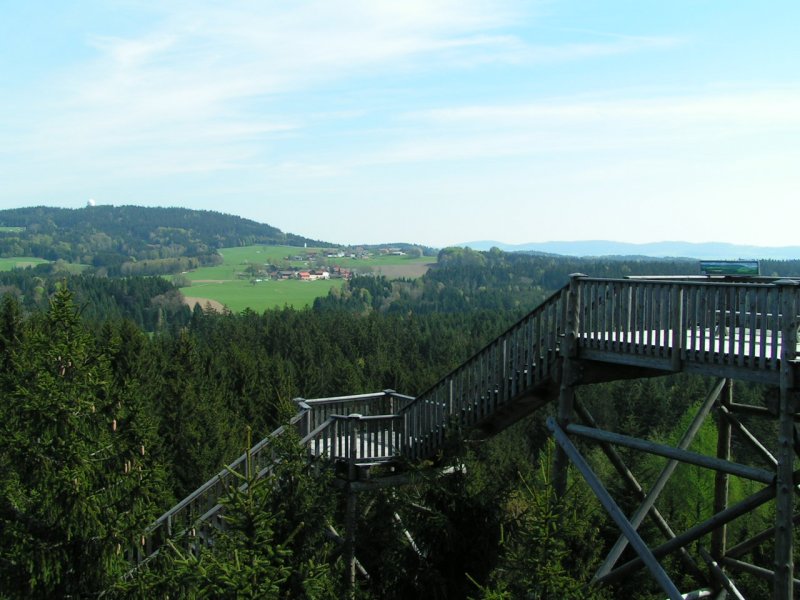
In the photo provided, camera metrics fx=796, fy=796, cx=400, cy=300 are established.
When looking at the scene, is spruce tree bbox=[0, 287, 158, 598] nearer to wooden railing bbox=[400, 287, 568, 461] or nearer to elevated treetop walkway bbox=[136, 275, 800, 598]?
elevated treetop walkway bbox=[136, 275, 800, 598]

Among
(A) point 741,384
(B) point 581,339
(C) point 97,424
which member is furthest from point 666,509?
(A) point 741,384

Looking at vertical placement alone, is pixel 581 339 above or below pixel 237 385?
above

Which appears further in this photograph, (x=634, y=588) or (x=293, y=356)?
(x=293, y=356)

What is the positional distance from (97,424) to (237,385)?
132 feet

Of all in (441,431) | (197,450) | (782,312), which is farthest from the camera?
(197,450)

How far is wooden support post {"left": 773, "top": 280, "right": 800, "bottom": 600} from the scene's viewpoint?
943cm

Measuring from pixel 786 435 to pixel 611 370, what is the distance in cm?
328

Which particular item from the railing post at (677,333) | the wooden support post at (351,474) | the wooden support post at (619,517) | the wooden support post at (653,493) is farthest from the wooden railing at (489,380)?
the wooden support post at (653,493)

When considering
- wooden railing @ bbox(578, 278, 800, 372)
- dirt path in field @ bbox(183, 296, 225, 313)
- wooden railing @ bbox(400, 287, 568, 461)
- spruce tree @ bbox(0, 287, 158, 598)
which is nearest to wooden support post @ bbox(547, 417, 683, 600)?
wooden railing @ bbox(400, 287, 568, 461)

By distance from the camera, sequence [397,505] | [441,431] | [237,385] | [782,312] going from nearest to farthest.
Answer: [782,312]
[397,505]
[441,431]
[237,385]

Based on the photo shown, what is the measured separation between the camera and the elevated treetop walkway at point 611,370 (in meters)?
9.60

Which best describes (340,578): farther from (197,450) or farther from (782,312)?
(197,450)

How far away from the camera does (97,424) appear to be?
12328 millimetres

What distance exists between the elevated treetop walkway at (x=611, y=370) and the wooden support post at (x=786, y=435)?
0.01 m
